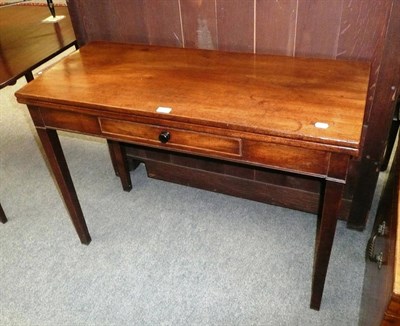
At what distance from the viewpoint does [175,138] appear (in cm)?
111

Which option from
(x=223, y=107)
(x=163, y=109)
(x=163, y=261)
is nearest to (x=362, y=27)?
(x=223, y=107)

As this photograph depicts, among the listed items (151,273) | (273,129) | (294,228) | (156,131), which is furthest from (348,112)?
(151,273)

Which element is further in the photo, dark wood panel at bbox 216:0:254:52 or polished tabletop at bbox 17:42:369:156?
dark wood panel at bbox 216:0:254:52

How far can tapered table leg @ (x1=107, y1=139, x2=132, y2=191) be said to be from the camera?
1.87 metres

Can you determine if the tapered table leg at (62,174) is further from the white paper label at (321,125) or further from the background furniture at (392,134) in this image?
the background furniture at (392,134)

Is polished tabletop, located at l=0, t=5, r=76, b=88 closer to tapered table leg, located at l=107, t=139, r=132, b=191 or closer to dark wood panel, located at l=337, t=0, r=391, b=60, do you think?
tapered table leg, located at l=107, t=139, r=132, b=191

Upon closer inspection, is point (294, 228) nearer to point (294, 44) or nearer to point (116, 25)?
point (294, 44)

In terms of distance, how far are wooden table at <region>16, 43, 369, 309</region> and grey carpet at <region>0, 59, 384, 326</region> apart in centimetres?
18

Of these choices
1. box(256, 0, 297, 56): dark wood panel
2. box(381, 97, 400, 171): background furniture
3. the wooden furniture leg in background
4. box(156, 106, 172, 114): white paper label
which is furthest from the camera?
the wooden furniture leg in background

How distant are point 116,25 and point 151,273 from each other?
97cm

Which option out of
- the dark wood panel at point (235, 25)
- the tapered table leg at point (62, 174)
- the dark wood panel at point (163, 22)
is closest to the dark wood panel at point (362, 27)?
the dark wood panel at point (235, 25)

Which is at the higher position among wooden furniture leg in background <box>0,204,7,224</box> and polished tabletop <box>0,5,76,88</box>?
polished tabletop <box>0,5,76,88</box>

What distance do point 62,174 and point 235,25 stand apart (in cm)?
81

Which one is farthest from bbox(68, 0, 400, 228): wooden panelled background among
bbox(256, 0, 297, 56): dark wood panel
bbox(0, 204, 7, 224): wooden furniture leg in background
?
bbox(0, 204, 7, 224): wooden furniture leg in background
